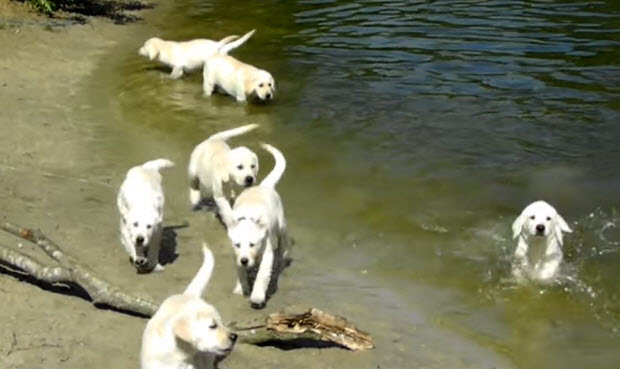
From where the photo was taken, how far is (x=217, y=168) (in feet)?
30.0

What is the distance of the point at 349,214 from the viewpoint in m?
9.76

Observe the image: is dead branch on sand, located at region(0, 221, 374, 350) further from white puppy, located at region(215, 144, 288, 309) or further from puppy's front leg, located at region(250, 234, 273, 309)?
white puppy, located at region(215, 144, 288, 309)

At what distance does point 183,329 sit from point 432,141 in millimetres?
7034

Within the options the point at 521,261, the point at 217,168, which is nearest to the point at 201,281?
the point at 217,168

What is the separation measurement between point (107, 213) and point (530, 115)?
20.1 ft

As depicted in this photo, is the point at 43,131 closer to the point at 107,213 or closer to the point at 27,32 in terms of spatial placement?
the point at 107,213

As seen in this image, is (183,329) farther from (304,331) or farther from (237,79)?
(237,79)

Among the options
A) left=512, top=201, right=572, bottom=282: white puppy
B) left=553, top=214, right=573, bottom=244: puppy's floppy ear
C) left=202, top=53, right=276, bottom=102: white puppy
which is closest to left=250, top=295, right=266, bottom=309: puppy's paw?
left=512, top=201, right=572, bottom=282: white puppy

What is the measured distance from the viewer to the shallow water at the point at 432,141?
803 cm

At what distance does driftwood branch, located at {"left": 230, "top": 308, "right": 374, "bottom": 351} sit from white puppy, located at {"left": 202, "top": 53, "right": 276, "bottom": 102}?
701 centimetres

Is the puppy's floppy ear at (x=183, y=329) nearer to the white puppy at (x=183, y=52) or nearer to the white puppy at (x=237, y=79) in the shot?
the white puppy at (x=237, y=79)

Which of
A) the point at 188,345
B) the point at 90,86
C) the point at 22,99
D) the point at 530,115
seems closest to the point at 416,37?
the point at 530,115

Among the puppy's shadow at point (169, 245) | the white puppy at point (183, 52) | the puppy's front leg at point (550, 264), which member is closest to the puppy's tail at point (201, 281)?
the puppy's shadow at point (169, 245)

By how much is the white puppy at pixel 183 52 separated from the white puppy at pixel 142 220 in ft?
23.7
